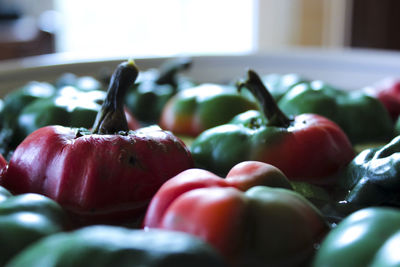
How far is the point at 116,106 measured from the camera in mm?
606

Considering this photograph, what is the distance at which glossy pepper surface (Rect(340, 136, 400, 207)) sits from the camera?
1.70 ft

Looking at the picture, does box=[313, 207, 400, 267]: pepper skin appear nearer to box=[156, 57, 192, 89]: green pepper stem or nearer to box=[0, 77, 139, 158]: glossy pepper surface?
box=[0, 77, 139, 158]: glossy pepper surface

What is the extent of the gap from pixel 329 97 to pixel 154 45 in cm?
294

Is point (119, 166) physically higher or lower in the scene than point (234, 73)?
higher

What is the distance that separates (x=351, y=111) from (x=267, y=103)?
0.22 meters

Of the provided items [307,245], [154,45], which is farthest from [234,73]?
[154,45]

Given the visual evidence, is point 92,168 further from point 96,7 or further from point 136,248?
point 96,7

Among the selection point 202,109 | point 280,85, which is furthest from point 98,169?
point 280,85

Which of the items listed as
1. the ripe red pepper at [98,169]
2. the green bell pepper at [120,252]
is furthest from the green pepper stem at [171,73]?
the green bell pepper at [120,252]

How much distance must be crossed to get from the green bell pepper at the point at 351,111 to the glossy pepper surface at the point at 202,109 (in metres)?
0.08

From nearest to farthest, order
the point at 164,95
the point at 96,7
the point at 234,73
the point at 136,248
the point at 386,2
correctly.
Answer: the point at 136,248 → the point at 164,95 → the point at 234,73 → the point at 386,2 → the point at 96,7

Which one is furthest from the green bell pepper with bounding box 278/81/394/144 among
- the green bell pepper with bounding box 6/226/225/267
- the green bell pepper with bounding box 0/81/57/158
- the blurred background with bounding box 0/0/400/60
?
the blurred background with bounding box 0/0/400/60

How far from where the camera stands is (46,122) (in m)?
0.80

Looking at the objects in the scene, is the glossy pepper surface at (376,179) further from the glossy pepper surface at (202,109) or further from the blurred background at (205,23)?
the blurred background at (205,23)
